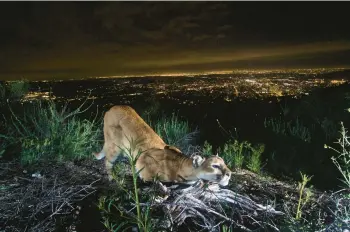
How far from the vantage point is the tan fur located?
194 inches

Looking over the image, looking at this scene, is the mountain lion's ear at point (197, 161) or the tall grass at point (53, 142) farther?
the tall grass at point (53, 142)

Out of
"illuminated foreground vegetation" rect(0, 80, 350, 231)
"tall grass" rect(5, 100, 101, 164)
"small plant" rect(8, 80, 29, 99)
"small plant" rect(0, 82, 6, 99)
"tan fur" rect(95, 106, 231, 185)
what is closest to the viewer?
"illuminated foreground vegetation" rect(0, 80, 350, 231)

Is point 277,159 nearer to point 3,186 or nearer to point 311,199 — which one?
point 311,199

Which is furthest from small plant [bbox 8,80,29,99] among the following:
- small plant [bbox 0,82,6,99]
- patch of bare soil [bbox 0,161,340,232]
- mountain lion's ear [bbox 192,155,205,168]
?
mountain lion's ear [bbox 192,155,205,168]

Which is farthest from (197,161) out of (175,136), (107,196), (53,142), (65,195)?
(175,136)

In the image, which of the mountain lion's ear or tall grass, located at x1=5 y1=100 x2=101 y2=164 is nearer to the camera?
the mountain lion's ear

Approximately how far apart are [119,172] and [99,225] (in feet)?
5.00

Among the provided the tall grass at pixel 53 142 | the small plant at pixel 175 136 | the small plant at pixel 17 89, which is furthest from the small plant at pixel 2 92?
the small plant at pixel 175 136

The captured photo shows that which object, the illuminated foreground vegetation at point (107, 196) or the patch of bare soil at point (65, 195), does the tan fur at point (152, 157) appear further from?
the patch of bare soil at point (65, 195)

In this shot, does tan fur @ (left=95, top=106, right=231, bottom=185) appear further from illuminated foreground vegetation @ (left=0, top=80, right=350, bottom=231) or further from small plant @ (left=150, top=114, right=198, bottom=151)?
small plant @ (left=150, top=114, right=198, bottom=151)

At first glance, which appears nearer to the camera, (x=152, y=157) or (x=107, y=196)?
(x=107, y=196)

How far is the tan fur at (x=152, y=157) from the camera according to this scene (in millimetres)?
4926

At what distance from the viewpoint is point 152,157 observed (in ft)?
18.4

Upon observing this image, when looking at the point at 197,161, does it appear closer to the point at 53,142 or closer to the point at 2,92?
the point at 53,142
